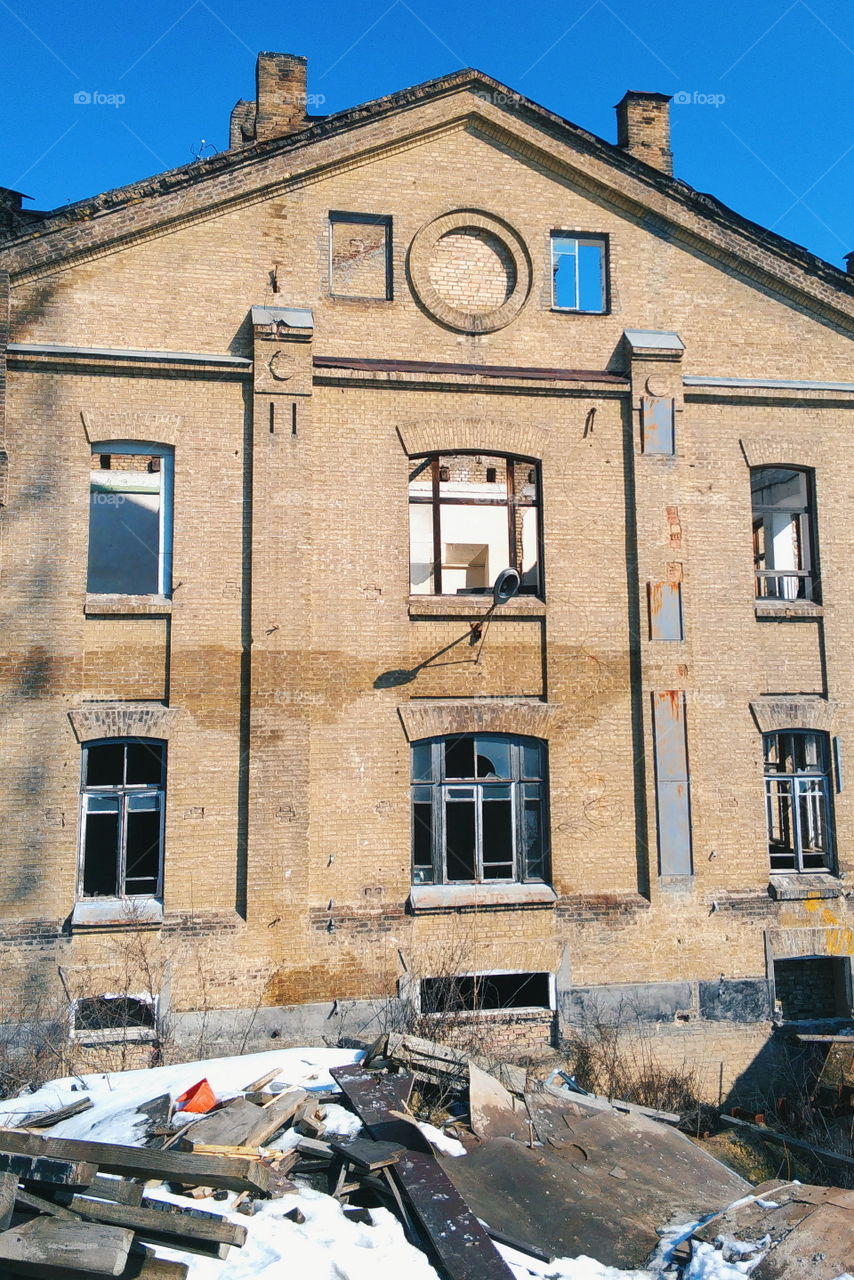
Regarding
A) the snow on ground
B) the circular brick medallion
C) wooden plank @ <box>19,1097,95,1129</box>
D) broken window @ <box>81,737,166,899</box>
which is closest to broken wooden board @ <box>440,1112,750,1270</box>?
the snow on ground

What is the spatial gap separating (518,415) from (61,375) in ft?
17.8

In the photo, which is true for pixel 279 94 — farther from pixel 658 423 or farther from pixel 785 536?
pixel 785 536

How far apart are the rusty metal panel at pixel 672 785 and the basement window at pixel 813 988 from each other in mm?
1961

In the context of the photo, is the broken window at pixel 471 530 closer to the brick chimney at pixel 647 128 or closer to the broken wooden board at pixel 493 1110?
the brick chimney at pixel 647 128

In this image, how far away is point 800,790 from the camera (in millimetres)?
12320

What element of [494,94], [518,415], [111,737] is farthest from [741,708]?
[494,94]

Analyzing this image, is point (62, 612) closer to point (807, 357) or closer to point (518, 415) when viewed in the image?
point (518, 415)

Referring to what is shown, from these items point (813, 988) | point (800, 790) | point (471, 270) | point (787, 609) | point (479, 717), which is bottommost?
point (813, 988)

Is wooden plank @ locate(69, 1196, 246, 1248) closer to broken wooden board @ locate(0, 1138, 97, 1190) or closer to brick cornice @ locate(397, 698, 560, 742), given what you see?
broken wooden board @ locate(0, 1138, 97, 1190)

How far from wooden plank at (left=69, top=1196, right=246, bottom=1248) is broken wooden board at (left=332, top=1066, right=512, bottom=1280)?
130cm

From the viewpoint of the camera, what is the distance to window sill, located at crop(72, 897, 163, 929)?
410 inches

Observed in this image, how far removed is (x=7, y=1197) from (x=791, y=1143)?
7.72 m

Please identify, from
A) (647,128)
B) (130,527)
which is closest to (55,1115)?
(130,527)

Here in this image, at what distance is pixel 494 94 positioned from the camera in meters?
12.4
